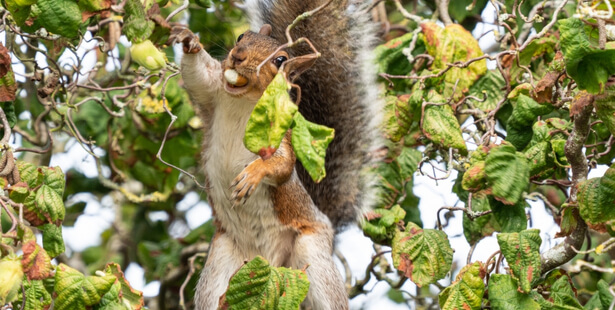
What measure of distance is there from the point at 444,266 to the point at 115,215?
7.51ft

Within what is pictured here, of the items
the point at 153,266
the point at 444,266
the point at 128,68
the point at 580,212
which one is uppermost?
the point at 580,212

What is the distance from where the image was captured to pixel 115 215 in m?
4.26

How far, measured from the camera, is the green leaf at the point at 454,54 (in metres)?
2.85

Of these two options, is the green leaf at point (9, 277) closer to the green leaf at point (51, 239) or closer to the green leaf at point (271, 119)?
the green leaf at point (51, 239)

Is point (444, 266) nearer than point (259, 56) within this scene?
Yes

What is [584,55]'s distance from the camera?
5.83 ft

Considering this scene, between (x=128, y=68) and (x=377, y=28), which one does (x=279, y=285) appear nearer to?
(x=377, y=28)

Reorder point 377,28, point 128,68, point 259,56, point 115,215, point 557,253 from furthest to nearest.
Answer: point 115,215 < point 128,68 < point 377,28 < point 259,56 < point 557,253

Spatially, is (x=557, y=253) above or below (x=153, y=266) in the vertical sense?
above

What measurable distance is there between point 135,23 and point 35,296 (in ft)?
2.49

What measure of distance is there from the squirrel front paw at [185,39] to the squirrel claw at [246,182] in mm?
421

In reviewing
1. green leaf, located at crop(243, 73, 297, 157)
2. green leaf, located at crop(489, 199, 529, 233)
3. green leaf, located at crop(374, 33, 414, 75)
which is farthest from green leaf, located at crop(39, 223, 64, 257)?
green leaf, located at crop(374, 33, 414, 75)

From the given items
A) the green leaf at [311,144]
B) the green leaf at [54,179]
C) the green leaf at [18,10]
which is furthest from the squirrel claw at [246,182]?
the green leaf at [18,10]

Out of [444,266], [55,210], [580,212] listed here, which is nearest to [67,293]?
[55,210]
